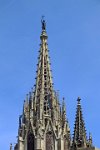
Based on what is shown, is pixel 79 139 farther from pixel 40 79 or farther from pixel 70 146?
pixel 40 79

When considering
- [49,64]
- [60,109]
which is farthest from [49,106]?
[49,64]

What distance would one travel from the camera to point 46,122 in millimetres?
78125

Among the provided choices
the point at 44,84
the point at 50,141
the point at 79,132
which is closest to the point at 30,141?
the point at 50,141

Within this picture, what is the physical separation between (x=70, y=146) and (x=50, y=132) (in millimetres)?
3712

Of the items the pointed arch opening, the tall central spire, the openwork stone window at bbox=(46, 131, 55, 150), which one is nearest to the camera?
the openwork stone window at bbox=(46, 131, 55, 150)

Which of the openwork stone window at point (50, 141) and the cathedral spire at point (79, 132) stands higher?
the cathedral spire at point (79, 132)

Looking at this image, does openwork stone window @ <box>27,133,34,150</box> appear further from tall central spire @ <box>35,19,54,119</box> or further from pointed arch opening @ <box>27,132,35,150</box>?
tall central spire @ <box>35,19,54,119</box>

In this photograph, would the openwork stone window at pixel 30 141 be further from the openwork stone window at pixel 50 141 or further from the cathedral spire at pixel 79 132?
the cathedral spire at pixel 79 132

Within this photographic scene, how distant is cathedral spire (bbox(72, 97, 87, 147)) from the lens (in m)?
80.8

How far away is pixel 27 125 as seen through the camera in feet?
257

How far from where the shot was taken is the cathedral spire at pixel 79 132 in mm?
80812

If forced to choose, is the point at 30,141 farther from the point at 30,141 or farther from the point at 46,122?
the point at 46,122

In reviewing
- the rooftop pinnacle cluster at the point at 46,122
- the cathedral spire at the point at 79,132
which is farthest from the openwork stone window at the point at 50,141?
the cathedral spire at the point at 79,132

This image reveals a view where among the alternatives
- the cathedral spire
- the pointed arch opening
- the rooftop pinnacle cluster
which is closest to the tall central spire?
the rooftop pinnacle cluster
